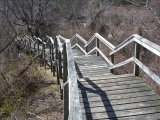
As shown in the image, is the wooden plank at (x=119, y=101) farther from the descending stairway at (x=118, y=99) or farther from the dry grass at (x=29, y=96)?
the dry grass at (x=29, y=96)

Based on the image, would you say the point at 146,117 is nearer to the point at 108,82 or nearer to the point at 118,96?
the point at 118,96

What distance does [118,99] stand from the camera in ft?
12.3

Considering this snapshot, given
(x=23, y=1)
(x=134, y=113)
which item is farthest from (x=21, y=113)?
(x=23, y=1)

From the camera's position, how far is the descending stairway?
10.8 ft

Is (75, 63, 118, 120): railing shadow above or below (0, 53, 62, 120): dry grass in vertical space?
above

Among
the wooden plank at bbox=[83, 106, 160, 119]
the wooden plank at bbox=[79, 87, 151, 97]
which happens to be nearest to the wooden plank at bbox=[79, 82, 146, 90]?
the wooden plank at bbox=[79, 87, 151, 97]

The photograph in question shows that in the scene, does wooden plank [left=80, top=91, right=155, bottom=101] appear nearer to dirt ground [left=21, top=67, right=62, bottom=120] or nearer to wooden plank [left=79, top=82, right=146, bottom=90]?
wooden plank [left=79, top=82, right=146, bottom=90]

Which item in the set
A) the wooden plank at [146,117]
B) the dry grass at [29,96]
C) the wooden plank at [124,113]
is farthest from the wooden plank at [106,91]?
the dry grass at [29,96]

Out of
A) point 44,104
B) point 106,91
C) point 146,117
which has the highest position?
point 106,91

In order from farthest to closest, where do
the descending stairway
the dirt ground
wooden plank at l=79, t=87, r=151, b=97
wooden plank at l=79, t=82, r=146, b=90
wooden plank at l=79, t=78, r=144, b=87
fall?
the dirt ground → wooden plank at l=79, t=78, r=144, b=87 → wooden plank at l=79, t=82, r=146, b=90 → wooden plank at l=79, t=87, r=151, b=97 → the descending stairway

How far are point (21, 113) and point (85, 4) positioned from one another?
67.0 ft

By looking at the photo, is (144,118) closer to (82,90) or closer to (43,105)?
(82,90)

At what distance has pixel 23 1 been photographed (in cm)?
1872

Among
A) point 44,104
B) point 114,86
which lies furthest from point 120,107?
point 44,104
